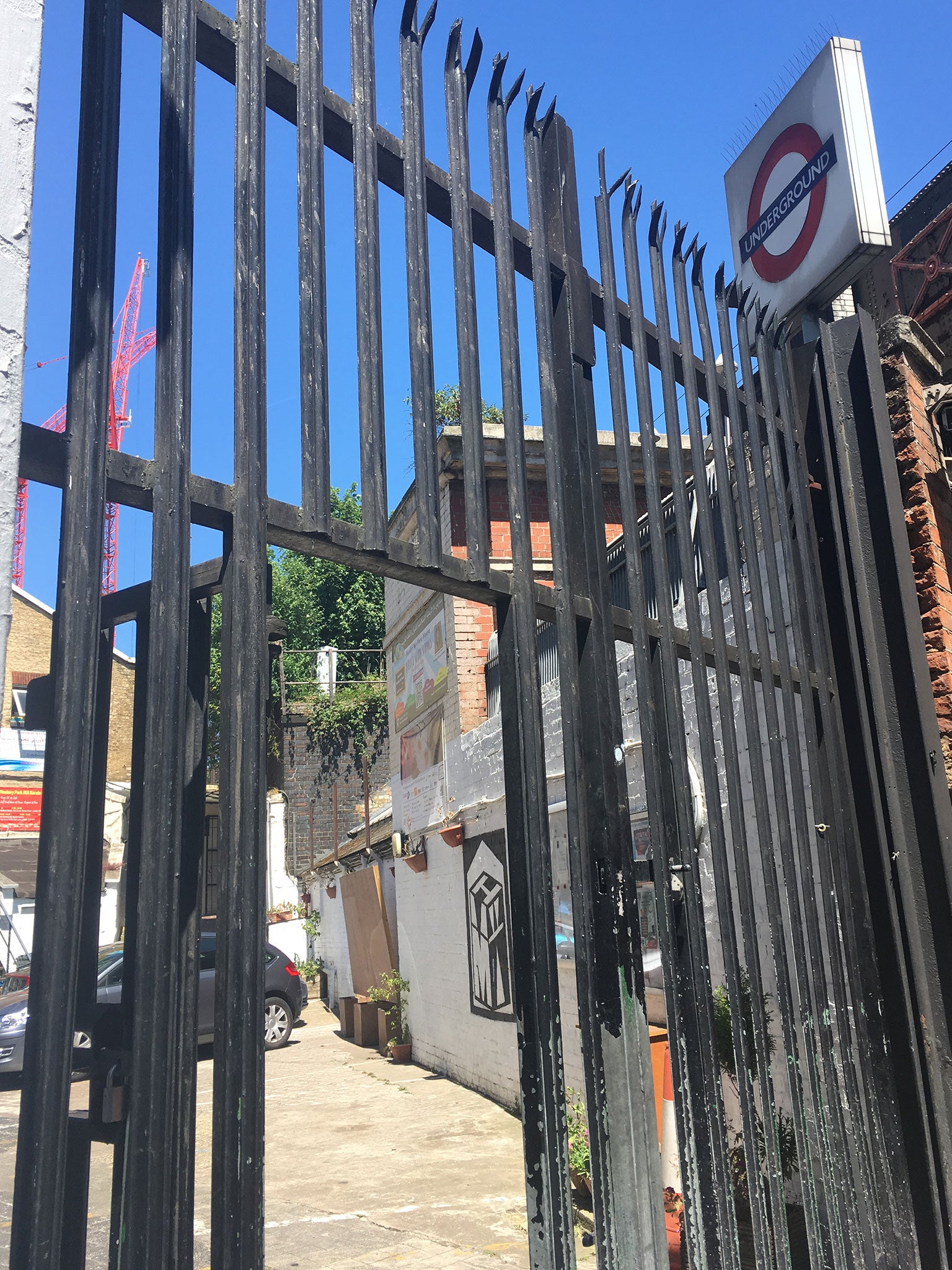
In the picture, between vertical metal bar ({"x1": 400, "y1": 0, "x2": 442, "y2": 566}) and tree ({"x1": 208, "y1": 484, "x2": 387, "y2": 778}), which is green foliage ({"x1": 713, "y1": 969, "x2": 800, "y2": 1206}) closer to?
vertical metal bar ({"x1": 400, "y1": 0, "x2": 442, "y2": 566})

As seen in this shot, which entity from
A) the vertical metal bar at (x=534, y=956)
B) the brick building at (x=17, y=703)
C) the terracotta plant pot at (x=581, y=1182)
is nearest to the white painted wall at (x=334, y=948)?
the brick building at (x=17, y=703)

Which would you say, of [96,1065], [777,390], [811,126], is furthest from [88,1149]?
[811,126]

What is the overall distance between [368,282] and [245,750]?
1.02 meters

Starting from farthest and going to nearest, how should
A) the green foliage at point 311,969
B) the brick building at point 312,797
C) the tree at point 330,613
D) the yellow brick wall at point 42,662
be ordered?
the tree at point 330,613, the brick building at point 312,797, the yellow brick wall at point 42,662, the green foliage at point 311,969

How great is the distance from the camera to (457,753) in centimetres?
994

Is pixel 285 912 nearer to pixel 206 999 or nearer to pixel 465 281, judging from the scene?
pixel 206 999

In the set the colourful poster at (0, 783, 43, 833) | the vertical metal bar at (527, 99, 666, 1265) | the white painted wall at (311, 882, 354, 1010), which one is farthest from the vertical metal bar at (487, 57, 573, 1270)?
the colourful poster at (0, 783, 43, 833)

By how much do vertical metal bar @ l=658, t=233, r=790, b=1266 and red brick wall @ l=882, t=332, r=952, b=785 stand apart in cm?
101

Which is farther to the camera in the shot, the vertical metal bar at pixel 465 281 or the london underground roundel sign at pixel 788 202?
the london underground roundel sign at pixel 788 202

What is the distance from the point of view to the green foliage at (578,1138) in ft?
17.5

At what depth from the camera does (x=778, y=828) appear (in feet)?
9.93

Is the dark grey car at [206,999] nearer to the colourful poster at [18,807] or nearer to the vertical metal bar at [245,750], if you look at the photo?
the vertical metal bar at [245,750]

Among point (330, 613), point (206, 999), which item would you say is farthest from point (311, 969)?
point (330, 613)

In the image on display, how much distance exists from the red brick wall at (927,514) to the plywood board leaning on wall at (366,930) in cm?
1027
